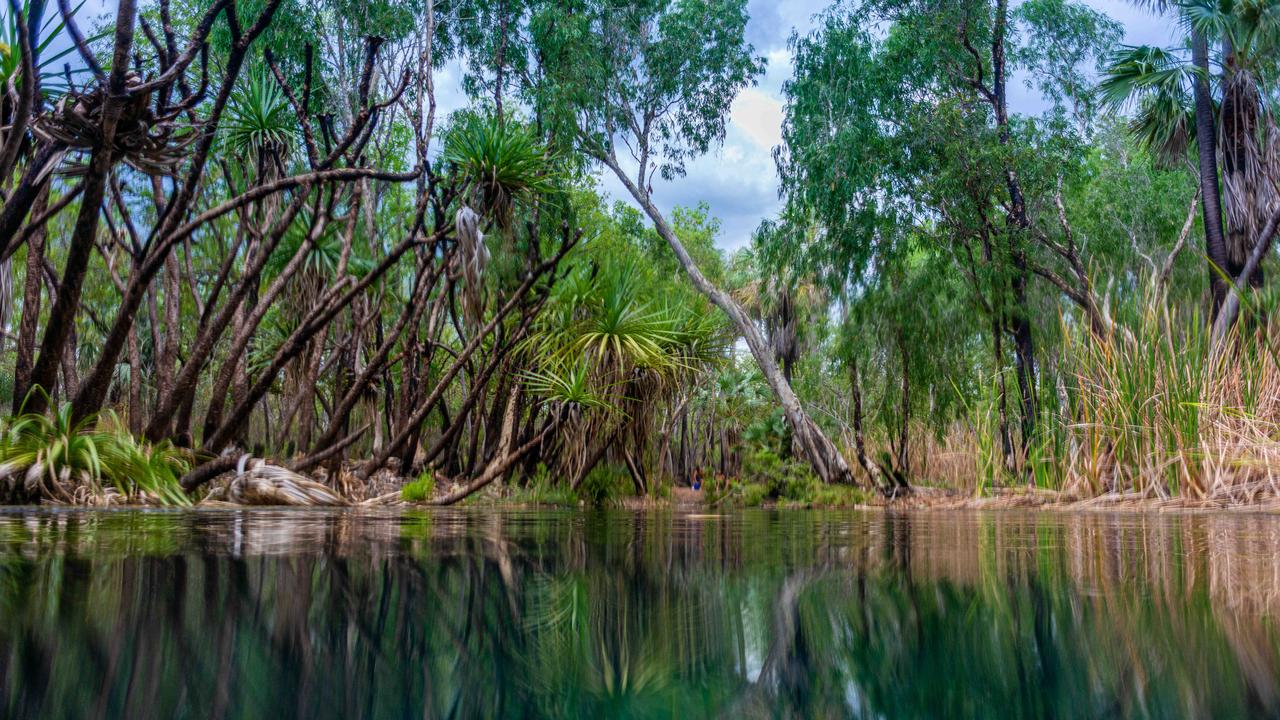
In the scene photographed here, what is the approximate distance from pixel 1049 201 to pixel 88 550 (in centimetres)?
1445

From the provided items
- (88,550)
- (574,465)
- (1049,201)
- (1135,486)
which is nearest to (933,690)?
(88,550)

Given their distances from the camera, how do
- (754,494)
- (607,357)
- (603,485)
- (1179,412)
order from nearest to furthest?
(1179,412) < (607,357) < (603,485) < (754,494)

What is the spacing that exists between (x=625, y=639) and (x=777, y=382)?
12.2 m

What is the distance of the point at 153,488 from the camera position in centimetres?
498

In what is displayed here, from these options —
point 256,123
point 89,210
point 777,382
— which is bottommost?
point 777,382

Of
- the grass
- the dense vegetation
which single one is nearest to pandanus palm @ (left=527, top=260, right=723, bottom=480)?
the dense vegetation

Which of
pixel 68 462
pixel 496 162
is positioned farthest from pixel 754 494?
pixel 68 462

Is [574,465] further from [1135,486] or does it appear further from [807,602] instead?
[807,602]

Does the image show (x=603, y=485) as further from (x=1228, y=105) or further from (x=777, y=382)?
(x=1228, y=105)

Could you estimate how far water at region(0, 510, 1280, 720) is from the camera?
1.43ft

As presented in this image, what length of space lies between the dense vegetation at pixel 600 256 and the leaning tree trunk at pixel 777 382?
0.06 metres

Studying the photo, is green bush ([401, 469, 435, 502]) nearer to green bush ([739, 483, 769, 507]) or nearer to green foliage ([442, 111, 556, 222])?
green foliage ([442, 111, 556, 222])

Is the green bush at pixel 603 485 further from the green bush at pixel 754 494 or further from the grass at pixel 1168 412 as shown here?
the grass at pixel 1168 412

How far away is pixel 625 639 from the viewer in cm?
61
